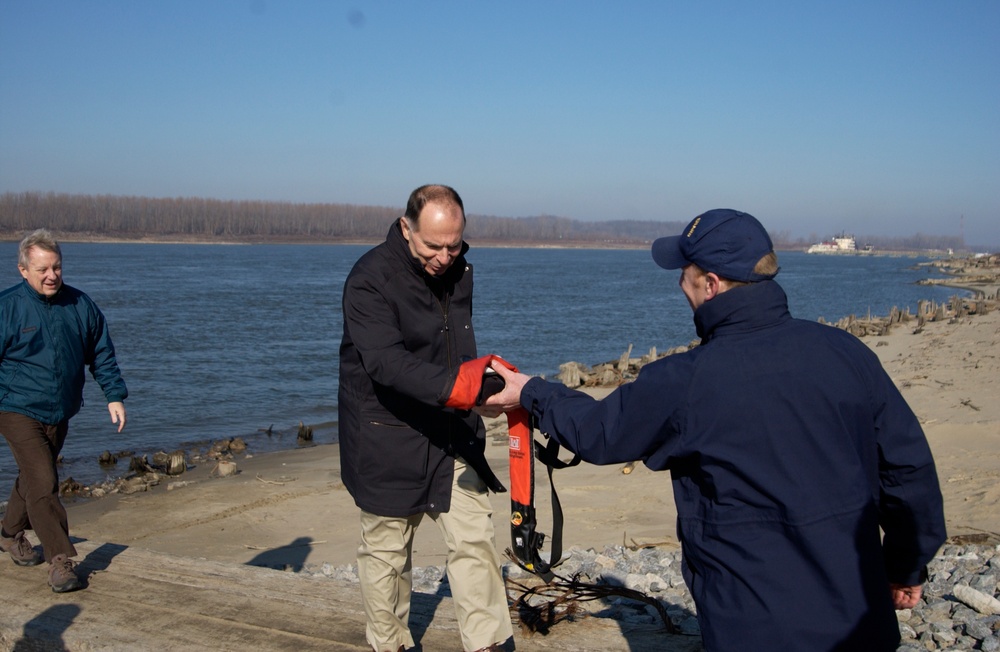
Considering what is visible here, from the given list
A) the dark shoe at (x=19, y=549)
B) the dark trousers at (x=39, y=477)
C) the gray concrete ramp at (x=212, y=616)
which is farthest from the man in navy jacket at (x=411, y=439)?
the dark shoe at (x=19, y=549)

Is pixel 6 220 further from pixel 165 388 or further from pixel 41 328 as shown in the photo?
pixel 41 328

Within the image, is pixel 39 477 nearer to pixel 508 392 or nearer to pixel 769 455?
pixel 508 392

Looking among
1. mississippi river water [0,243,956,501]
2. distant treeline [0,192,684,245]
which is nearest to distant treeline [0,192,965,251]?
distant treeline [0,192,684,245]

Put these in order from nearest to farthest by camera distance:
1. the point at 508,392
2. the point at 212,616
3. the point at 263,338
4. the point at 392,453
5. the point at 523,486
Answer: the point at 508,392 < the point at 523,486 < the point at 392,453 < the point at 212,616 < the point at 263,338

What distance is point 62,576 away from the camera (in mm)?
5137

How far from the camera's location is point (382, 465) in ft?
13.0

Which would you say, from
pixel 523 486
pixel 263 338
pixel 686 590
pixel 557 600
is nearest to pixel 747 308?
pixel 523 486

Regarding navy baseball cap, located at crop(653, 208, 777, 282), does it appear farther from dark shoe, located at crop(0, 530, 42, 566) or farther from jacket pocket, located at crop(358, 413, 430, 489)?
dark shoe, located at crop(0, 530, 42, 566)

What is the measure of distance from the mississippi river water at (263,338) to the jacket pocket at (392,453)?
33.2 feet

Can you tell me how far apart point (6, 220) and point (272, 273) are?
8881 cm

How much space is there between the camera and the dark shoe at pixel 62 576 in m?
5.12

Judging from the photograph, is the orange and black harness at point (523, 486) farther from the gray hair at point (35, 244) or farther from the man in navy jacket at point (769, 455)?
the gray hair at point (35, 244)

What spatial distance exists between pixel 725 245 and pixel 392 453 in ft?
6.44

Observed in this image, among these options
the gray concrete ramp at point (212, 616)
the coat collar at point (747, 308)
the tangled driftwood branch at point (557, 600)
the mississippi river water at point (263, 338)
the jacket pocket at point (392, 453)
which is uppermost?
the coat collar at point (747, 308)
